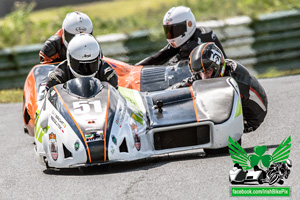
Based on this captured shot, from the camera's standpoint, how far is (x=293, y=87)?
10383 millimetres

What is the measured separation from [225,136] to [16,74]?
25.8 feet

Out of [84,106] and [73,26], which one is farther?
[73,26]

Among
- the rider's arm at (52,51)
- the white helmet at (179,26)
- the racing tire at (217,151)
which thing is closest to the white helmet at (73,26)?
the rider's arm at (52,51)

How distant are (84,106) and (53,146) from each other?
50 cm

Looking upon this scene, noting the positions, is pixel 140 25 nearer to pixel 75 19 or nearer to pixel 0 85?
pixel 0 85

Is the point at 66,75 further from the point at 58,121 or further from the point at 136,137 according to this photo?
the point at 136,137

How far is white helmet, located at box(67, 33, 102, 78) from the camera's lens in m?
7.20

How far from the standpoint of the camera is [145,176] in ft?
19.2

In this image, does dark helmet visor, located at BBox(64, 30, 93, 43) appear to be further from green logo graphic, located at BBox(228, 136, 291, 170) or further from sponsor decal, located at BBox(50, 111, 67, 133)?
green logo graphic, located at BBox(228, 136, 291, 170)

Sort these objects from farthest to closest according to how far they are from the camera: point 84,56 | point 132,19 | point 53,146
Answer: point 132,19
point 84,56
point 53,146

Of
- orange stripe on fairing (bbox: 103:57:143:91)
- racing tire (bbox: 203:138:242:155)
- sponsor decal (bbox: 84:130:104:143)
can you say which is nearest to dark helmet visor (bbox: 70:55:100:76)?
sponsor decal (bbox: 84:130:104:143)

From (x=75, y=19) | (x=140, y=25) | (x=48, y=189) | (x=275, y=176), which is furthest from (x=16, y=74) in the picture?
(x=275, y=176)

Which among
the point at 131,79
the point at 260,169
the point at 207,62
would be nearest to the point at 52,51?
the point at 131,79

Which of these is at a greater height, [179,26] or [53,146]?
[53,146]
